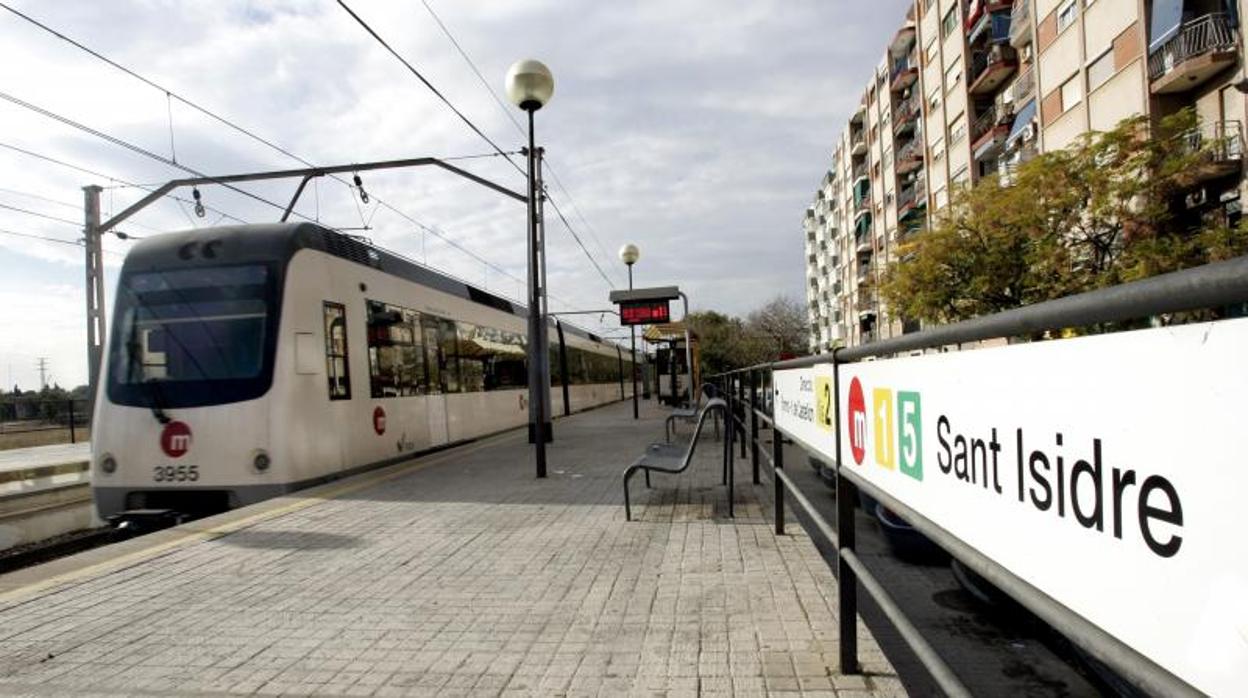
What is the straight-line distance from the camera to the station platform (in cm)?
321

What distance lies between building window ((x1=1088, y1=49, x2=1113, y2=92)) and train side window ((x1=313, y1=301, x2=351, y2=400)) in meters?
26.1

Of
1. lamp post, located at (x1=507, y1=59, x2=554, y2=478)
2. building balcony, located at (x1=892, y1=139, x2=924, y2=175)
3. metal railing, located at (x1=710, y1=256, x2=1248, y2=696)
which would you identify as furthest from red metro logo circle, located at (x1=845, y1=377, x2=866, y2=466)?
building balcony, located at (x1=892, y1=139, x2=924, y2=175)

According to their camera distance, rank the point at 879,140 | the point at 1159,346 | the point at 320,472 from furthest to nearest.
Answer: the point at 879,140, the point at 320,472, the point at 1159,346

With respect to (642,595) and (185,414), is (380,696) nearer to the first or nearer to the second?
(642,595)

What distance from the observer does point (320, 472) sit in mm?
8828

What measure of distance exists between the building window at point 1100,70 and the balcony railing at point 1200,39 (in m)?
3.06

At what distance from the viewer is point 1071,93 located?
28.5 meters

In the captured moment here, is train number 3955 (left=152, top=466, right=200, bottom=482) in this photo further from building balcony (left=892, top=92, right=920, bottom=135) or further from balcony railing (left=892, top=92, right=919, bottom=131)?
balcony railing (left=892, top=92, right=919, bottom=131)

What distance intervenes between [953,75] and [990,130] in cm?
594

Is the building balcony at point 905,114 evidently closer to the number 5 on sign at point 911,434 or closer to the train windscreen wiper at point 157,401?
the train windscreen wiper at point 157,401

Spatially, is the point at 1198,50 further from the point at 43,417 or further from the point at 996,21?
the point at 43,417

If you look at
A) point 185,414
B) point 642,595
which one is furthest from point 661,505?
point 185,414

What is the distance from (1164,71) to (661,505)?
23.7 m

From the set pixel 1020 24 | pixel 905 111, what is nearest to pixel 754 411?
pixel 1020 24
